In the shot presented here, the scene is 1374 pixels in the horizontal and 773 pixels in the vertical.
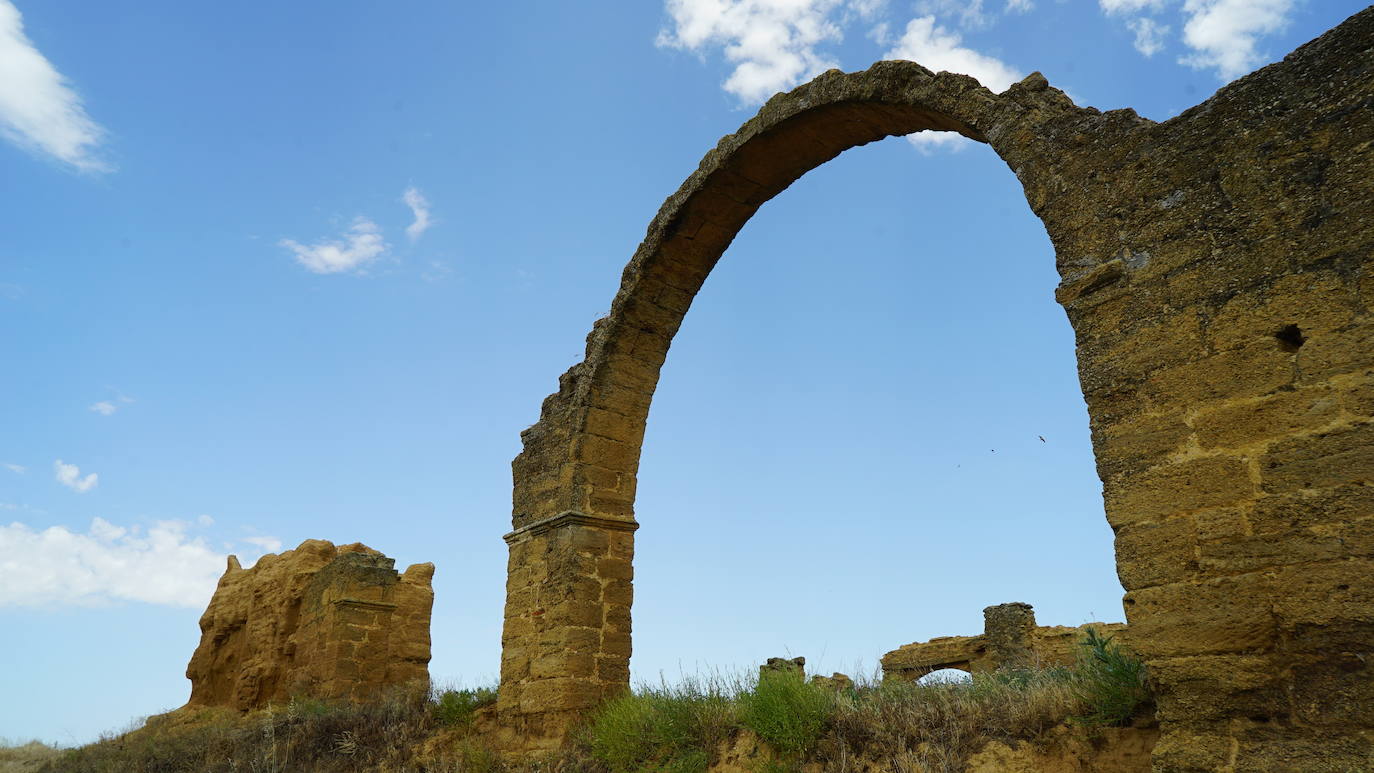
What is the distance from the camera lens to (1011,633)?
13.7m

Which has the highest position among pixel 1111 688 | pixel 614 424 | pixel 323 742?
pixel 614 424

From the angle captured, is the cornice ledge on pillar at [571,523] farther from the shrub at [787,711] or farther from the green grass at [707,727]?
the shrub at [787,711]

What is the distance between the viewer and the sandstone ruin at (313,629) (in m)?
9.49

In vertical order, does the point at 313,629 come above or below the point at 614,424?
below

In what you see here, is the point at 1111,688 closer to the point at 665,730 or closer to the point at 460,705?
the point at 665,730

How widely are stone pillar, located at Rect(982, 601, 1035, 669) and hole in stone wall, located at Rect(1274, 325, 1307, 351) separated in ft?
35.8

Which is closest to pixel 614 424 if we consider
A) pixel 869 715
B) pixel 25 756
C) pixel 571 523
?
pixel 571 523

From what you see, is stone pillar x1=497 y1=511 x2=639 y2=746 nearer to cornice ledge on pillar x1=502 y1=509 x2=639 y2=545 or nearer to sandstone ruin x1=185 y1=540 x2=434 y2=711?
cornice ledge on pillar x1=502 y1=509 x2=639 y2=545

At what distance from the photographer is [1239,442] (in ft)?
11.6

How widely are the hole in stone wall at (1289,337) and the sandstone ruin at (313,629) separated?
802 centimetres

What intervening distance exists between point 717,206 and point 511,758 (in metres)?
4.14

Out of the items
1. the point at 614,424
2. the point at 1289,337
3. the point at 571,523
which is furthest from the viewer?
the point at 614,424

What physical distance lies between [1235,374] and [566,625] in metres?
4.54

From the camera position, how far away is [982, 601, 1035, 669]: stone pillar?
13.7 metres
